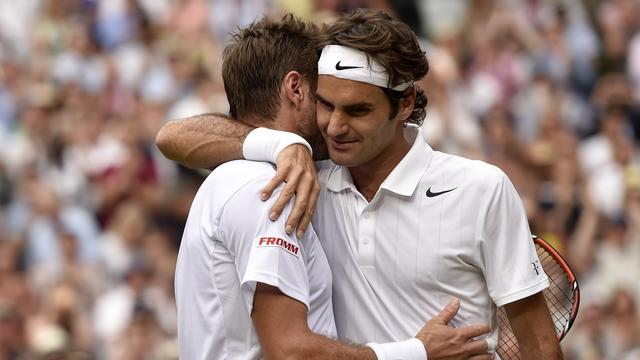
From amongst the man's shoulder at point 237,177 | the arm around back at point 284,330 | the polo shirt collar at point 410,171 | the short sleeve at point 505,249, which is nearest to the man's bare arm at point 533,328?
the short sleeve at point 505,249

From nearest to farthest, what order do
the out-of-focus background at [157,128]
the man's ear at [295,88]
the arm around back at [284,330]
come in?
the arm around back at [284,330], the man's ear at [295,88], the out-of-focus background at [157,128]

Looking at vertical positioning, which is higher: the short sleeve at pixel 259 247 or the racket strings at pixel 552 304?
the short sleeve at pixel 259 247

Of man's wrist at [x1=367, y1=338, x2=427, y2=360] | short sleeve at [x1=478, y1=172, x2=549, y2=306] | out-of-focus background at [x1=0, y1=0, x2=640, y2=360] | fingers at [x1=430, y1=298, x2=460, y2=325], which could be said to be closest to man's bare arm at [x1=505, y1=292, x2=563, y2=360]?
short sleeve at [x1=478, y1=172, x2=549, y2=306]

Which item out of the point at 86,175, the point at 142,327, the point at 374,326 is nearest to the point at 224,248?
the point at 374,326

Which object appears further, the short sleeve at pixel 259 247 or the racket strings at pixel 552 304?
the racket strings at pixel 552 304

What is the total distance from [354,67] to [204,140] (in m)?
0.65

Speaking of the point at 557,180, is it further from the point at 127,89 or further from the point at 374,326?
the point at 374,326

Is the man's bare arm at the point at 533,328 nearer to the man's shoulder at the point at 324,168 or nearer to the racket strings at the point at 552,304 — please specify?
the racket strings at the point at 552,304

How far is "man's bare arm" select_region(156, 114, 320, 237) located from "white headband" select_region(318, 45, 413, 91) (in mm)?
269

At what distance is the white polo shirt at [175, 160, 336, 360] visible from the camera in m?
3.97

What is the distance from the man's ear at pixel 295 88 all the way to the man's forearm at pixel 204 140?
18 centimetres

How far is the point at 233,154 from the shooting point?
4.45 metres

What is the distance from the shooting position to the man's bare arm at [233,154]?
13.4ft

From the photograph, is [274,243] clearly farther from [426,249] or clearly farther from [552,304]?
[552,304]
